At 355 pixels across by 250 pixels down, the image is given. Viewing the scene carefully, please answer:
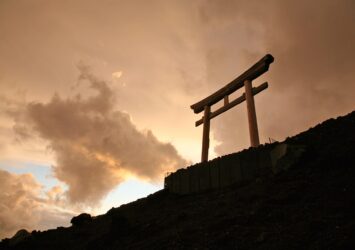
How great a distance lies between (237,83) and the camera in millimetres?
13938

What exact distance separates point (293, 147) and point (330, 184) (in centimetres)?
226

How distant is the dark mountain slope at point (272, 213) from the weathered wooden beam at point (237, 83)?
3.57 meters

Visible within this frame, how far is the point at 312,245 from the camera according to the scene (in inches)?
210

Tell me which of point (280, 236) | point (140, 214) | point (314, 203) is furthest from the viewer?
point (140, 214)

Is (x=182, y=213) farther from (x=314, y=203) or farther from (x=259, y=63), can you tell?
(x=259, y=63)

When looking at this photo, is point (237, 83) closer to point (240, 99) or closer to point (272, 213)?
point (240, 99)

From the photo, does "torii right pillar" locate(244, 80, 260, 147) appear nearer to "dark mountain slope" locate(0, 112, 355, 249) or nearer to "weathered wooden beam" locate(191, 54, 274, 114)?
"weathered wooden beam" locate(191, 54, 274, 114)

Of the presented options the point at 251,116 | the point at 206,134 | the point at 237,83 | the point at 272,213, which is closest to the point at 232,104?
the point at 237,83

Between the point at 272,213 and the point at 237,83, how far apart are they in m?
7.90

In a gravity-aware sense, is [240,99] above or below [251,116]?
above

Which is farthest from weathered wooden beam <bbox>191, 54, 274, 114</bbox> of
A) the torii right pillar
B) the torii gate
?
the torii right pillar

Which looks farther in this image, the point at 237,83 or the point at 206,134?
the point at 206,134

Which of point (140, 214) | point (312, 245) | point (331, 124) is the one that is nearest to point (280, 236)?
point (312, 245)

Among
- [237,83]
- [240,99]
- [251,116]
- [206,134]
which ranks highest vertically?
[237,83]
